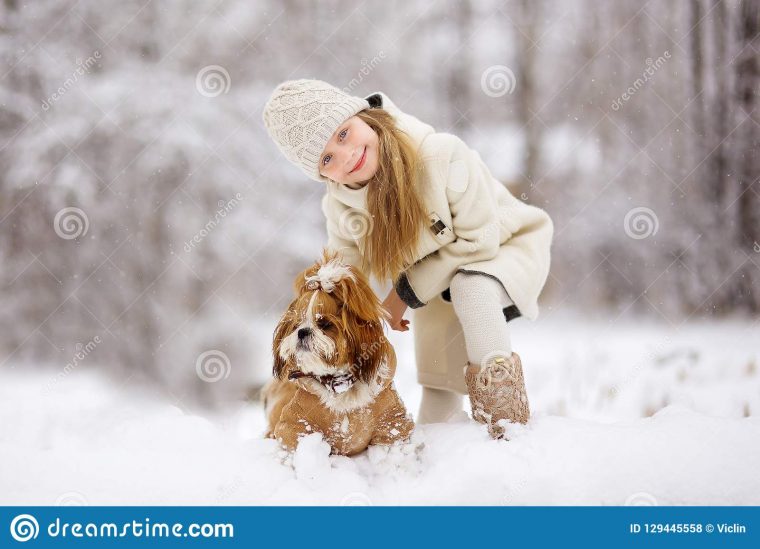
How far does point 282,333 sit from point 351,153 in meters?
0.61

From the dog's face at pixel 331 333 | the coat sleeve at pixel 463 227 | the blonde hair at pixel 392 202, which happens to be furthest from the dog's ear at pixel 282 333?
the coat sleeve at pixel 463 227

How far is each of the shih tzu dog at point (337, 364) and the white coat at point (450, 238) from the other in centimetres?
37

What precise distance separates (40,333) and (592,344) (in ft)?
12.0

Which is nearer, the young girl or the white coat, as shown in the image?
the young girl

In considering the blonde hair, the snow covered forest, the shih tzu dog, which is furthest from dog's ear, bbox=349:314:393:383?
the snow covered forest

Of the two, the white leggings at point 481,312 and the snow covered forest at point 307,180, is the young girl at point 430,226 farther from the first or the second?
the snow covered forest at point 307,180

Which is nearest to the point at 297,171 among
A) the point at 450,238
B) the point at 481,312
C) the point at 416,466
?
the point at 450,238

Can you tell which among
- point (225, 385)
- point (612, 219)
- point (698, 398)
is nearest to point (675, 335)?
point (612, 219)

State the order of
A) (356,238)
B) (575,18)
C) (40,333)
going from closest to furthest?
(356,238) < (40,333) < (575,18)

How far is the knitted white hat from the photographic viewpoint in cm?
197

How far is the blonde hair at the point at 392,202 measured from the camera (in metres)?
2.04

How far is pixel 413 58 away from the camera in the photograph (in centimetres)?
475

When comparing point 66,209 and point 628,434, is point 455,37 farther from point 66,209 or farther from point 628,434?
point 628,434

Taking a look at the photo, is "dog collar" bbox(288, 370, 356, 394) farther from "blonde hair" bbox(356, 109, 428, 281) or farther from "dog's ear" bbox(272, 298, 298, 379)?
"blonde hair" bbox(356, 109, 428, 281)
